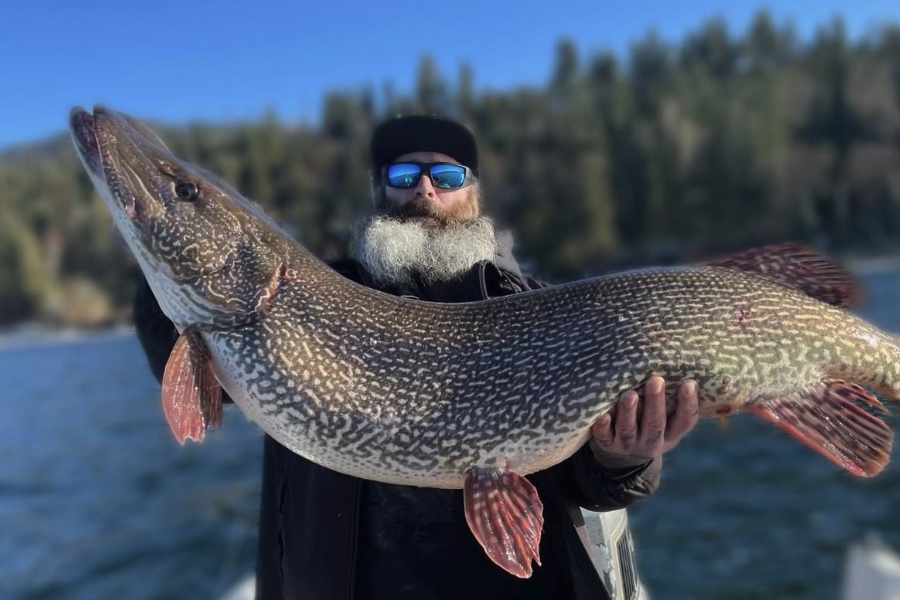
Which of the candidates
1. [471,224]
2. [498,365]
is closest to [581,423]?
[498,365]

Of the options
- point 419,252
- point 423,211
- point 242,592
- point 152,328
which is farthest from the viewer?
point 242,592

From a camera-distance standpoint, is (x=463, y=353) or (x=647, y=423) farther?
(x=463, y=353)

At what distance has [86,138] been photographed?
237cm

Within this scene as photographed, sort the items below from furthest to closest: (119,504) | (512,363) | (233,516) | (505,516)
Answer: (119,504)
(233,516)
(512,363)
(505,516)

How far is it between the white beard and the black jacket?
0.85 metres

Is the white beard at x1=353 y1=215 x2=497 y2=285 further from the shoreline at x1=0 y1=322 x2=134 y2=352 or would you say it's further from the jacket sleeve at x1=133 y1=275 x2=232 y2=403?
the shoreline at x1=0 y1=322 x2=134 y2=352

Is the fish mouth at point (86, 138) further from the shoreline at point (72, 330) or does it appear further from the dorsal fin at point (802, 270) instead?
the shoreline at point (72, 330)

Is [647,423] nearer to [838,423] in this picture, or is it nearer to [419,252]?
[838,423]

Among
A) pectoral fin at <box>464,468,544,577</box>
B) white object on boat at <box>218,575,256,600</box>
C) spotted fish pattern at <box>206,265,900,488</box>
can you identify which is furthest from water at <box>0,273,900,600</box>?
pectoral fin at <box>464,468,544,577</box>

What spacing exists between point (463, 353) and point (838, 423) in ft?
4.28

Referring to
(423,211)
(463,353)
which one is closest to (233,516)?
(423,211)

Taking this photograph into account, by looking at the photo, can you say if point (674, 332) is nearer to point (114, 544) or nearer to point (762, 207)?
point (114, 544)

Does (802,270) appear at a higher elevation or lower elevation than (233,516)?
higher

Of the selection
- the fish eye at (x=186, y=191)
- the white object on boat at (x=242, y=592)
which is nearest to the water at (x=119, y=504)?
the white object on boat at (x=242, y=592)
